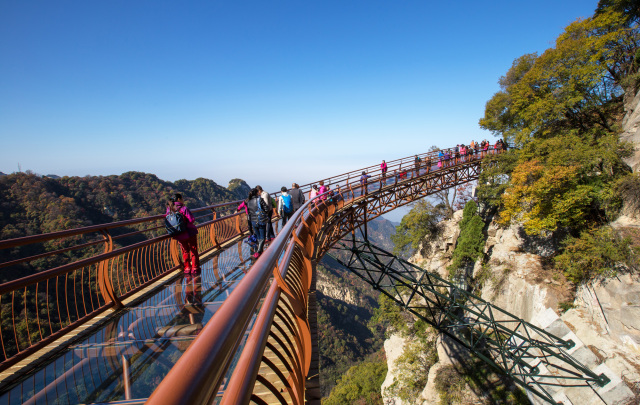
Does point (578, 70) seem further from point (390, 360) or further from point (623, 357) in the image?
point (390, 360)

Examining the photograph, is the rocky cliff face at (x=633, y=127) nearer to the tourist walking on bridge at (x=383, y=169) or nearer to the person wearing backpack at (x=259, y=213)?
the tourist walking on bridge at (x=383, y=169)

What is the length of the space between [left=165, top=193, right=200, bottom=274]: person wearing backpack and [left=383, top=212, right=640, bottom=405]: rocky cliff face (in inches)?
526

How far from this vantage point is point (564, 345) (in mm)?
10078

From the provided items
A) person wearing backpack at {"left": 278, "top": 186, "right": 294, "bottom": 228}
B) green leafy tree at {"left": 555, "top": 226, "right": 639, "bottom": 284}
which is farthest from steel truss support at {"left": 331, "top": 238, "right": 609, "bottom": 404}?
person wearing backpack at {"left": 278, "top": 186, "right": 294, "bottom": 228}

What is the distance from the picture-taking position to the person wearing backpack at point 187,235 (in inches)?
211

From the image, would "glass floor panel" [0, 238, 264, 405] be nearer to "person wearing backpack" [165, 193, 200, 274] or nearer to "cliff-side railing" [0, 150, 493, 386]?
"cliff-side railing" [0, 150, 493, 386]

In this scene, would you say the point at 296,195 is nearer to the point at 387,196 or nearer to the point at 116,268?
the point at 116,268

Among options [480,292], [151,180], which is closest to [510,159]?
[480,292]

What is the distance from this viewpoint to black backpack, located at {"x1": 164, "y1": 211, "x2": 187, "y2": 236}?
517 cm

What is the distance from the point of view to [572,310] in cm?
1102

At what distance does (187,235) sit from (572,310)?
47.9 feet

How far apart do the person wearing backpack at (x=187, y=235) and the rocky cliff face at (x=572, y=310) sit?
43.8ft

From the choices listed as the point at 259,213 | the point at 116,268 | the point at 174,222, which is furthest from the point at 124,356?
the point at 259,213

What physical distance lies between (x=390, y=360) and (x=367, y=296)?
80.4 metres
